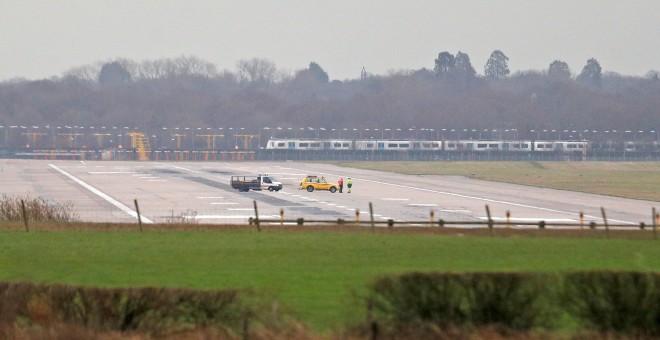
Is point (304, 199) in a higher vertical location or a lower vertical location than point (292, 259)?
lower

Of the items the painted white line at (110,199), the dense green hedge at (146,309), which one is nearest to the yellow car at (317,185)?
the painted white line at (110,199)

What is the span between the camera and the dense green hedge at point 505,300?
14992 millimetres

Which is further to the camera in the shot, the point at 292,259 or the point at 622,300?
the point at 292,259

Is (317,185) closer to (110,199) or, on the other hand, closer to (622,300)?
(110,199)

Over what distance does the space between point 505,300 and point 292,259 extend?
1122cm

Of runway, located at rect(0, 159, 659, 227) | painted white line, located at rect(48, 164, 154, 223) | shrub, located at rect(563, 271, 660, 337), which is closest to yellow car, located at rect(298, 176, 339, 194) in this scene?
runway, located at rect(0, 159, 659, 227)

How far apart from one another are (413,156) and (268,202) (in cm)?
12351

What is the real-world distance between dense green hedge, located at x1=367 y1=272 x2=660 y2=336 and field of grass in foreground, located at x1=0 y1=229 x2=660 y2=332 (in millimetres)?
1157

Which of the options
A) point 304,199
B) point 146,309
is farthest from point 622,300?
point 304,199

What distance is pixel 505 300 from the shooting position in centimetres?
1512

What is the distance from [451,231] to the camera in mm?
41656

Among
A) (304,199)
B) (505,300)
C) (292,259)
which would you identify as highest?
(505,300)

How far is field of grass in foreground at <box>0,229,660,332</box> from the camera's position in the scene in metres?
20.5

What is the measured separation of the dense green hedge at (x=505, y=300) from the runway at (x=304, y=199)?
105 feet
